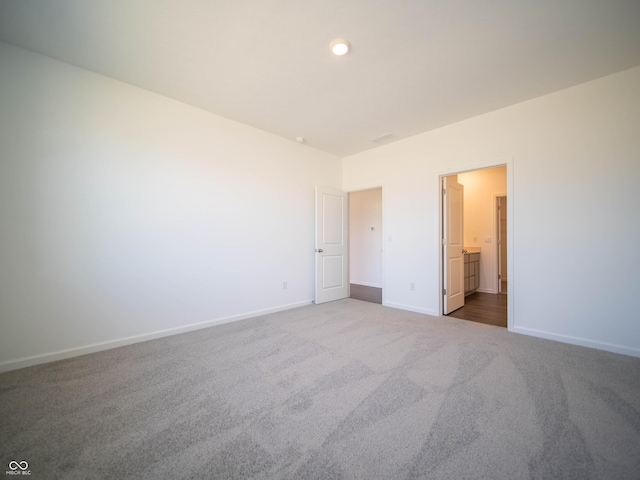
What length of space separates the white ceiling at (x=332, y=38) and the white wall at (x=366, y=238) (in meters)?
3.45

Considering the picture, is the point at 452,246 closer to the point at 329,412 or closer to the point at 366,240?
the point at 366,240

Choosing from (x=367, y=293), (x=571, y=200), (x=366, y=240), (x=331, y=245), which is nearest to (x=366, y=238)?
(x=366, y=240)

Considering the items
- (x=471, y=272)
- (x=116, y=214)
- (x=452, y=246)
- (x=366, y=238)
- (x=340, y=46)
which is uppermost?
(x=340, y=46)

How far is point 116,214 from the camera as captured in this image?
8.40ft

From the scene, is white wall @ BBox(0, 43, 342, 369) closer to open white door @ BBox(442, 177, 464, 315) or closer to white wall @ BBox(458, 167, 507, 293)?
open white door @ BBox(442, 177, 464, 315)

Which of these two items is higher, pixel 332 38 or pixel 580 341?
pixel 332 38

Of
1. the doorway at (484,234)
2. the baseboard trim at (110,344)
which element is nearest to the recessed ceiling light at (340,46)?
the baseboard trim at (110,344)

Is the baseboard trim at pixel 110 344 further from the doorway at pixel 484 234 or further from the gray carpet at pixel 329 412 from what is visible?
the doorway at pixel 484 234

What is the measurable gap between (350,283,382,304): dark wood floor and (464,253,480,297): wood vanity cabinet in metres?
1.72

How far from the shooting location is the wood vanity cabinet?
4922mm

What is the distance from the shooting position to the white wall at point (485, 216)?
5.24 m

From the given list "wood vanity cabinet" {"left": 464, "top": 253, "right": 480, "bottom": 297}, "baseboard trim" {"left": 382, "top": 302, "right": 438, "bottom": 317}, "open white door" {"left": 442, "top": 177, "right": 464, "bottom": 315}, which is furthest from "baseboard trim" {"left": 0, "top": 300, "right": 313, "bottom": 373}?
"wood vanity cabinet" {"left": 464, "top": 253, "right": 480, "bottom": 297}

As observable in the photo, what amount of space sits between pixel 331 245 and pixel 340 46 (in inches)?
119

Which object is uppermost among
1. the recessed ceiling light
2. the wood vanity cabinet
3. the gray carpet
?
the recessed ceiling light
